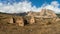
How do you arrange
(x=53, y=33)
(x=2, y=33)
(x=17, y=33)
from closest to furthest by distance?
(x=2, y=33)
(x=17, y=33)
(x=53, y=33)

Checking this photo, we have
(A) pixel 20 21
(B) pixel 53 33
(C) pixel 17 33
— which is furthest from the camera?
(A) pixel 20 21

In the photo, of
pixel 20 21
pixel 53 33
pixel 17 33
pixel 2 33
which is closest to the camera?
pixel 2 33

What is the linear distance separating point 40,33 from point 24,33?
358 centimetres

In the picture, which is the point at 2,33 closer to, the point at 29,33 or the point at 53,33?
the point at 29,33

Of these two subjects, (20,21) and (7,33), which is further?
(20,21)

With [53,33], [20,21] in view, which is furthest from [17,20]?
[53,33]

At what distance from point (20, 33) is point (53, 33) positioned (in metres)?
7.99

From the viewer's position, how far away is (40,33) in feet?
128

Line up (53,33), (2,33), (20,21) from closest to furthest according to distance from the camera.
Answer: (2,33)
(53,33)
(20,21)

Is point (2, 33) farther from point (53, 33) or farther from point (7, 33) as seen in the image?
point (53, 33)

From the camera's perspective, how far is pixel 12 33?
119 feet

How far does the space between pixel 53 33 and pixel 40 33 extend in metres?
3.47

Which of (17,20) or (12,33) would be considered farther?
(17,20)

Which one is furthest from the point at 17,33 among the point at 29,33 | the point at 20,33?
the point at 29,33
